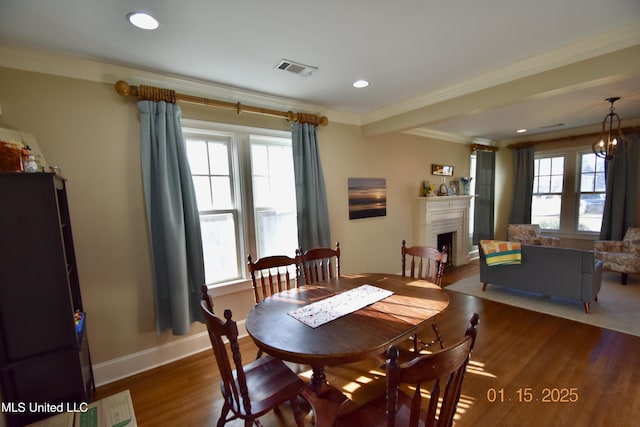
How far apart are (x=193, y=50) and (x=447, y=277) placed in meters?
4.61

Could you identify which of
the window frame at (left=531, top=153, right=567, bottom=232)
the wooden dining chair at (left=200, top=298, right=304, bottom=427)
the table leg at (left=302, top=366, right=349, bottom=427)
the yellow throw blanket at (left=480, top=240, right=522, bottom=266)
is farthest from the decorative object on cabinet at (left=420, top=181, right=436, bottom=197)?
the wooden dining chair at (left=200, top=298, right=304, bottom=427)

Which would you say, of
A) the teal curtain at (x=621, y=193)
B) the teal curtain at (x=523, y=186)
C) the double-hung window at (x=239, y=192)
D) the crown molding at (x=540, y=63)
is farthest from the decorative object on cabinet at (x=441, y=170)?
the double-hung window at (x=239, y=192)

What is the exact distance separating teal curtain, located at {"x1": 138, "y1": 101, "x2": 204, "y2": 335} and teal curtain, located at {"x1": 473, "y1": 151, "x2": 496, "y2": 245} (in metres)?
5.31

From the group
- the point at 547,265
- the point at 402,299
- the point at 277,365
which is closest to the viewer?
the point at 277,365

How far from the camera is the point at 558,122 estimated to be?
4324 millimetres

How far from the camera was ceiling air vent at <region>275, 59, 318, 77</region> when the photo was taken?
2.13 m

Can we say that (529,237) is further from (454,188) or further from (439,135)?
(439,135)

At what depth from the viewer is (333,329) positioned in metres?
1.39

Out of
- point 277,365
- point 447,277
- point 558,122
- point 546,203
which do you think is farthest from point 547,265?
point 277,365

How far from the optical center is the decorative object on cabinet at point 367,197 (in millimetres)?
3650

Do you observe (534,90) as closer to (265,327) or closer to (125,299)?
(265,327)

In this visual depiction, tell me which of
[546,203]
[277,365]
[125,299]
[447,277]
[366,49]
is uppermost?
[366,49]

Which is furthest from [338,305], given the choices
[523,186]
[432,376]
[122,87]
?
[523,186]

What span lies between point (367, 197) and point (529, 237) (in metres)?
3.31
